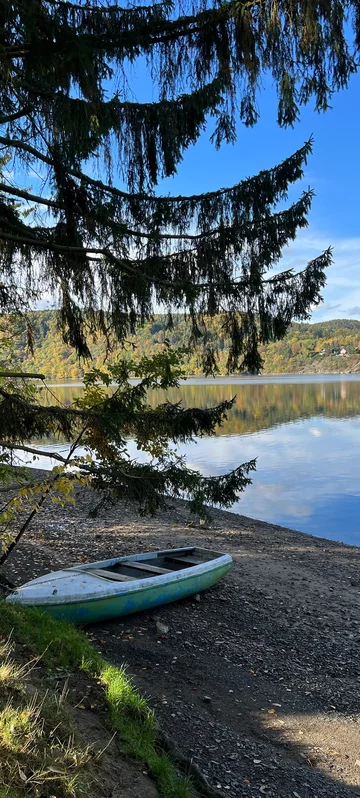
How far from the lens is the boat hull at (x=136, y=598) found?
5.91 metres

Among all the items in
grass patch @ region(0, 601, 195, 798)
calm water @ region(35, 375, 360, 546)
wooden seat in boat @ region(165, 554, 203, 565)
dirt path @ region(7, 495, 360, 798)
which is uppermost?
grass patch @ region(0, 601, 195, 798)

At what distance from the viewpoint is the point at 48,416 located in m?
5.02

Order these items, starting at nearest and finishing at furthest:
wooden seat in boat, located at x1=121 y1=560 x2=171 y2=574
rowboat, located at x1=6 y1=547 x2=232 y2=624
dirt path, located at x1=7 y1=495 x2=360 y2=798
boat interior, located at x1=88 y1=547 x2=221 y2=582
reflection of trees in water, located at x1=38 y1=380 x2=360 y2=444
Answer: dirt path, located at x1=7 y1=495 x2=360 y2=798 < rowboat, located at x1=6 y1=547 x2=232 y2=624 < boat interior, located at x1=88 y1=547 x2=221 y2=582 < wooden seat in boat, located at x1=121 y1=560 x2=171 y2=574 < reflection of trees in water, located at x1=38 y1=380 x2=360 y2=444

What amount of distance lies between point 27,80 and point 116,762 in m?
4.09

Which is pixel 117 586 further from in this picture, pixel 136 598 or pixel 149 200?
pixel 149 200

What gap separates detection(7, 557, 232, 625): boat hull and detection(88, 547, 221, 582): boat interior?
8.5 inches

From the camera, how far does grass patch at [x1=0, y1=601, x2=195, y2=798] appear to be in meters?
2.69

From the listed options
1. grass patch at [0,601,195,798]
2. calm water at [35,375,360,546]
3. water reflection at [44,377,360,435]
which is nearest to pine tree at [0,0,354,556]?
grass patch at [0,601,195,798]

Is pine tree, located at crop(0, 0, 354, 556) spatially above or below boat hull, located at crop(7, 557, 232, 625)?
above

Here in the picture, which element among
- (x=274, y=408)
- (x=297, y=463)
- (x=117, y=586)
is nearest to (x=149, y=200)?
(x=117, y=586)

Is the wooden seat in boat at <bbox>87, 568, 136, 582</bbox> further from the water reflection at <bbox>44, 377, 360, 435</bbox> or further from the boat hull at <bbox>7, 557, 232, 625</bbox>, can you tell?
the water reflection at <bbox>44, 377, 360, 435</bbox>

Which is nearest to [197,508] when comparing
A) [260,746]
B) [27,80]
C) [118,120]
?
[260,746]

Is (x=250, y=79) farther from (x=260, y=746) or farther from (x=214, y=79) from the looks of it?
(x=260, y=746)

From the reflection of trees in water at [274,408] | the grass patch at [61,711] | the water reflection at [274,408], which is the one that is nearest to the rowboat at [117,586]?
the grass patch at [61,711]
